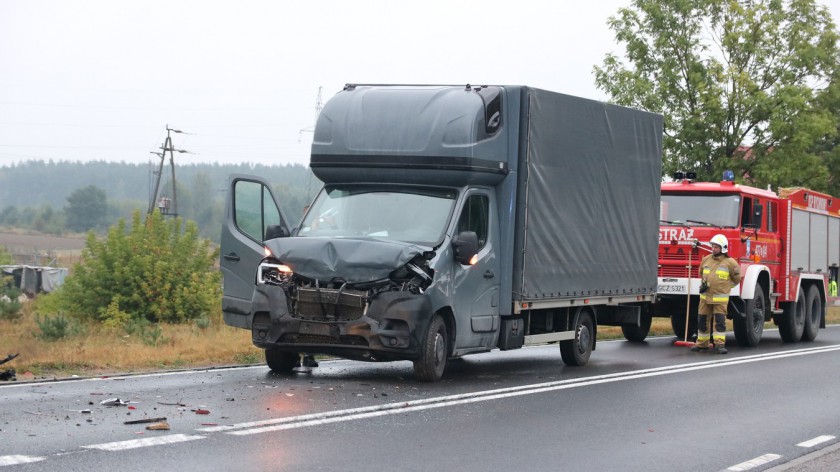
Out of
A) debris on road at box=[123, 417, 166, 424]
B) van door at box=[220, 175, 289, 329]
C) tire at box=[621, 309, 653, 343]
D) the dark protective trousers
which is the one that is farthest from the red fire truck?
debris on road at box=[123, 417, 166, 424]

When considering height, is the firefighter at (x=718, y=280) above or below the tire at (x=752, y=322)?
above

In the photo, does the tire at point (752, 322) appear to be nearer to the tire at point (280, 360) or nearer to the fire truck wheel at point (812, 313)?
the fire truck wheel at point (812, 313)

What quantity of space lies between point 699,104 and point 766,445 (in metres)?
22.9

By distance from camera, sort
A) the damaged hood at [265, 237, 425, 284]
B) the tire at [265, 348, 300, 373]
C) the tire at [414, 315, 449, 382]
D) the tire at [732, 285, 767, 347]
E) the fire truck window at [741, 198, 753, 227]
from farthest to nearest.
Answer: the tire at [732, 285, 767, 347]
the fire truck window at [741, 198, 753, 227]
the tire at [265, 348, 300, 373]
the tire at [414, 315, 449, 382]
the damaged hood at [265, 237, 425, 284]

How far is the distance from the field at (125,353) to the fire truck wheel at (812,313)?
11046mm

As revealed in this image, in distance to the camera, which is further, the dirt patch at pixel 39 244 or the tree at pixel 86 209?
the tree at pixel 86 209

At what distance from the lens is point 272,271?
1183cm

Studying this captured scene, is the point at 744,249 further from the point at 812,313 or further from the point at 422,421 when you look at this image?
the point at 422,421

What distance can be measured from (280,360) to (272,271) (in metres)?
1.14

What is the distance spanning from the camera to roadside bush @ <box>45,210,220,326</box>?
24.0 meters

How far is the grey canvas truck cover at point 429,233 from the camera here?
11.4 metres

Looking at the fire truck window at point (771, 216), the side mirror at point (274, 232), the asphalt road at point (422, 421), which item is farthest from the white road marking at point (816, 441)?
the fire truck window at point (771, 216)

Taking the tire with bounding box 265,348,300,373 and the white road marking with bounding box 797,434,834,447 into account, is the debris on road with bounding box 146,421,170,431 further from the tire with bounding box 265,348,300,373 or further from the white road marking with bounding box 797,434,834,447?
the white road marking with bounding box 797,434,834,447

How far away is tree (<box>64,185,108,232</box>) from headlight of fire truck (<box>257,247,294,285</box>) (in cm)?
14832
